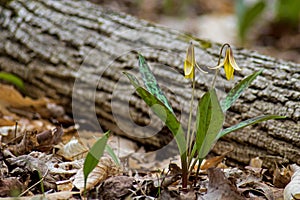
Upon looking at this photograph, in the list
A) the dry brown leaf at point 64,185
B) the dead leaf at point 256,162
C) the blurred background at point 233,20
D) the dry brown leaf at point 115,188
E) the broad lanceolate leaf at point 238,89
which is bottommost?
the dry brown leaf at point 64,185

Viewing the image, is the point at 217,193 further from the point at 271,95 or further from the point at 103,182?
the point at 271,95

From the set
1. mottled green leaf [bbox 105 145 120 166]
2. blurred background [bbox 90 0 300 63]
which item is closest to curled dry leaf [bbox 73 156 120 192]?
mottled green leaf [bbox 105 145 120 166]

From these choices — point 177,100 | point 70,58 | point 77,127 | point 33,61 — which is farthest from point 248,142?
point 33,61

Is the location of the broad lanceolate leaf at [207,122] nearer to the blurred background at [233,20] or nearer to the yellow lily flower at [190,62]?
the yellow lily flower at [190,62]

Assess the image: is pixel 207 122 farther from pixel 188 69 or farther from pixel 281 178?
pixel 281 178

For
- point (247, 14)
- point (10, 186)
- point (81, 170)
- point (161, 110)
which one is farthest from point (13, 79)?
point (247, 14)

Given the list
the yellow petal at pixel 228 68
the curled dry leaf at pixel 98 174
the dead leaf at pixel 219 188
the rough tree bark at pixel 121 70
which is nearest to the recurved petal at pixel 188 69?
the yellow petal at pixel 228 68
